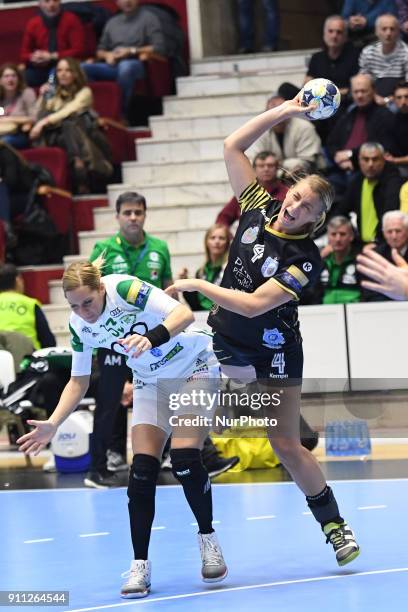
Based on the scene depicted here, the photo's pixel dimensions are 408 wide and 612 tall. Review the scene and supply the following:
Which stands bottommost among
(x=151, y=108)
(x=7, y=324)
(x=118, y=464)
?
(x=118, y=464)

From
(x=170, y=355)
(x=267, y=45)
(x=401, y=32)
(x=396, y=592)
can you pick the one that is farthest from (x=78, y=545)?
(x=267, y=45)

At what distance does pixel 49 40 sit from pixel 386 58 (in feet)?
13.4

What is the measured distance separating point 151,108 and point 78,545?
27.6ft

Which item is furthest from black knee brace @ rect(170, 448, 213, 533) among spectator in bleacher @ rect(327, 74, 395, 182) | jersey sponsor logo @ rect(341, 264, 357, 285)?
spectator in bleacher @ rect(327, 74, 395, 182)

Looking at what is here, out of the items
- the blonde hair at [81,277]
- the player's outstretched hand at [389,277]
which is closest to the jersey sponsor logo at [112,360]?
the blonde hair at [81,277]

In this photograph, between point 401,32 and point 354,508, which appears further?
point 401,32

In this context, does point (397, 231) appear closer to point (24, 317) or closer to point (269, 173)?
point (269, 173)

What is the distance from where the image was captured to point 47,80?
50.0 feet

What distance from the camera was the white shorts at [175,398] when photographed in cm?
648

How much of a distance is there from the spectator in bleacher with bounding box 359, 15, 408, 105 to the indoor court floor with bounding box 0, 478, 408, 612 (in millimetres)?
5068

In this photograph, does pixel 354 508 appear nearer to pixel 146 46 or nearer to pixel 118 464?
pixel 118 464

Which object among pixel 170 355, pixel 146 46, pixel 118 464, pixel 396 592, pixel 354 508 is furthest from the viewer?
pixel 146 46

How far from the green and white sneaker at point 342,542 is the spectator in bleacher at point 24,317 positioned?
500cm

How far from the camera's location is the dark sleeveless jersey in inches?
250
